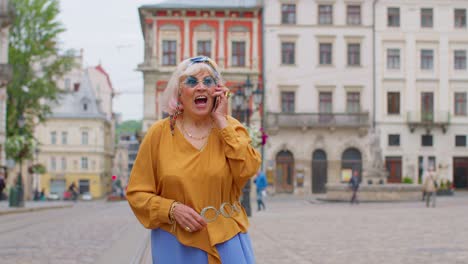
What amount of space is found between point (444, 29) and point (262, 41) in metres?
13.0

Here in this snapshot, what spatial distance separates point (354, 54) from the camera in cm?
5322

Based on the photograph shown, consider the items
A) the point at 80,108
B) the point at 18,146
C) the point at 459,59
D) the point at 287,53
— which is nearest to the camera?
the point at 18,146

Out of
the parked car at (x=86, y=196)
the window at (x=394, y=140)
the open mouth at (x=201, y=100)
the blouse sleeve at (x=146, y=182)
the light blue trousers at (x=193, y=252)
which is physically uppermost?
the window at (x=394, y=140)

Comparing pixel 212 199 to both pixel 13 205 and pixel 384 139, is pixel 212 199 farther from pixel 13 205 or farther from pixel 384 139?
pixel 384 139

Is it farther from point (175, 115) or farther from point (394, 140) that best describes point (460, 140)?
point (175, 115)

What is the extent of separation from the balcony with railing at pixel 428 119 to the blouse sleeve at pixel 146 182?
163 feet

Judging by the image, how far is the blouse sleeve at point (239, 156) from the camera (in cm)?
371

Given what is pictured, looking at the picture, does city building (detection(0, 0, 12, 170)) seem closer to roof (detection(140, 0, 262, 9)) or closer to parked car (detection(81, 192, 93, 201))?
roof (detection(140, 0, 262, 9))

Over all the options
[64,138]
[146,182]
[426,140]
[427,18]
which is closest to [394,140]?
[426,140]

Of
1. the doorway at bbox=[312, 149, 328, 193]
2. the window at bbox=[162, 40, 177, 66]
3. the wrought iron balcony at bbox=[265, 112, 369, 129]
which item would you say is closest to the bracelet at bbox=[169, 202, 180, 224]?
the wrought iron balcony at bbox=[265, 112, 369, 129]

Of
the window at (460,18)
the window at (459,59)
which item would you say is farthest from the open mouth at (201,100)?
the window at (460,18)

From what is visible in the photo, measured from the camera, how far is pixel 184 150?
379 cm

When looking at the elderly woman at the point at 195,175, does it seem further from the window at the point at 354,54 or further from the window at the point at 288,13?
the window at the point at 354,54

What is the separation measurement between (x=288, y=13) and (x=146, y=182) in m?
50.3
